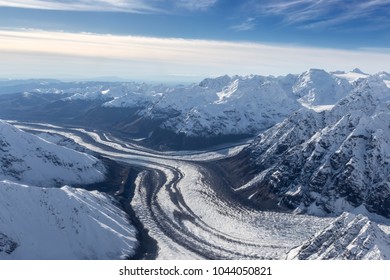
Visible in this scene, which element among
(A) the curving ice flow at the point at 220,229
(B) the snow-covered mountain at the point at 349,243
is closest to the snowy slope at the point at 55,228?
(A) the curving ice flow at the point at 220,229

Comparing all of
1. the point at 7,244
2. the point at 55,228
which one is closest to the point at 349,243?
the point at 55,228

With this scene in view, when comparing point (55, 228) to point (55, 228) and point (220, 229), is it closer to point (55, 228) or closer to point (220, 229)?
point (55, 228)

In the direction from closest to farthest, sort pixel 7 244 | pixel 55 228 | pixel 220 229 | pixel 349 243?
pixel 349 243 < pixel 7 244 < pixel 55 228 < pixel 220 229

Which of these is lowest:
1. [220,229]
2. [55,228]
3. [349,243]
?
[220,229]

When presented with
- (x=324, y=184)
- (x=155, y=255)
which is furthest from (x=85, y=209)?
(x=324, y=184)

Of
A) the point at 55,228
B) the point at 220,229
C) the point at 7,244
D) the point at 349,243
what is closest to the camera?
the point at 349,243

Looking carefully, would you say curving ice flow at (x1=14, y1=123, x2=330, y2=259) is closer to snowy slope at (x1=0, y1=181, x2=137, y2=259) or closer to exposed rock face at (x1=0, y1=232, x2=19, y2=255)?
snowy slope at (x1=0, y1=181, x2=137, y2=259)
